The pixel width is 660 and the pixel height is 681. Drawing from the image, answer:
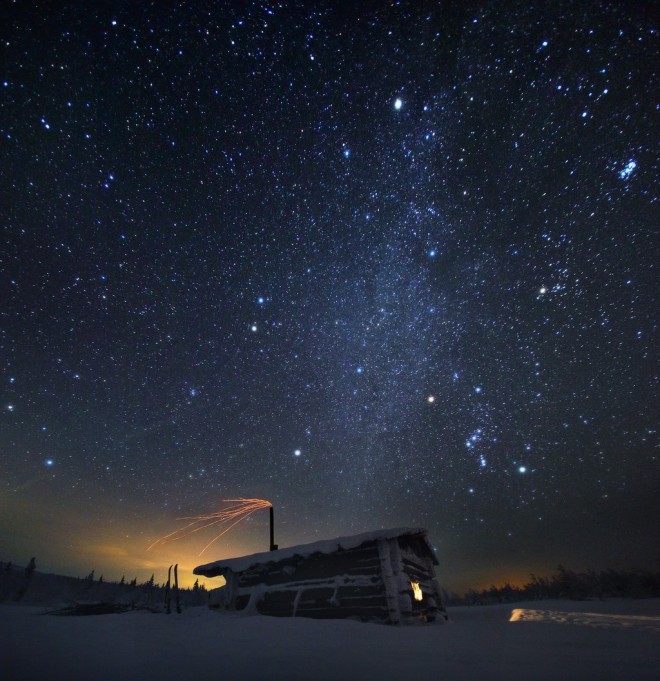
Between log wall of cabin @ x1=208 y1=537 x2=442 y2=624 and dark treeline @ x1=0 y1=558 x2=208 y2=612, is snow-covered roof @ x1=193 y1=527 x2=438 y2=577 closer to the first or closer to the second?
log wall of cabin @ x1=208 y1=537 x2=442 y2=624

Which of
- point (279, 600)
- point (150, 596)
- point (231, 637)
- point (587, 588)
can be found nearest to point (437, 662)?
point (231, 637)

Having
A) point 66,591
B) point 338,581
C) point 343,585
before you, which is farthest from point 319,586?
point 66,591

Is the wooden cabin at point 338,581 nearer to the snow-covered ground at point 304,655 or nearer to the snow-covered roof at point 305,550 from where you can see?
the snow-covered roof at point 305,550

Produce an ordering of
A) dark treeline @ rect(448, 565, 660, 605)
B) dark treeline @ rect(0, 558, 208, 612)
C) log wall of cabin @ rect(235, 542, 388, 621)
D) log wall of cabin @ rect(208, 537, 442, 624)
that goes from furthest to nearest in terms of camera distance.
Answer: dark treeline @ rect(0, 558, 208, 612) < dark treeline @ rect(448, 565, 660, 605) < log wall of cabin @ rect(235, 542, 388, 621) < log wall of cabin @ rect(208, 537, 442, 624)

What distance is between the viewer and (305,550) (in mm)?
9961

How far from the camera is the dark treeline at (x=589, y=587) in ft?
107

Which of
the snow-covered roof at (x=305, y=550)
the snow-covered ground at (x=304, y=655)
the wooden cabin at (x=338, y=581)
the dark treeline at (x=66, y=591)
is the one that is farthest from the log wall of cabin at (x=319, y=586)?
the dark treeline at (x=66, y=591)

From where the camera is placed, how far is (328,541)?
385 inches

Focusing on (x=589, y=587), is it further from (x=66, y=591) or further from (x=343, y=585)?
(x=66, y=591)

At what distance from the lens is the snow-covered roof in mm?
9242

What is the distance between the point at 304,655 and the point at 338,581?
5992 millimetres

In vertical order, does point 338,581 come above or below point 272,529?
below

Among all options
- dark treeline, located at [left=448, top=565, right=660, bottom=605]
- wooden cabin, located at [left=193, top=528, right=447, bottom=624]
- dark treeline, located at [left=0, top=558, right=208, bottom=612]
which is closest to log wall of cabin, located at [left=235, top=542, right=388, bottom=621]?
wooden cabin, located at [left=193, top=528, right=447, bottom=624]

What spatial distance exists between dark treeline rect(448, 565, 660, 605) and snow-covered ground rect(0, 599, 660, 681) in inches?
1573
